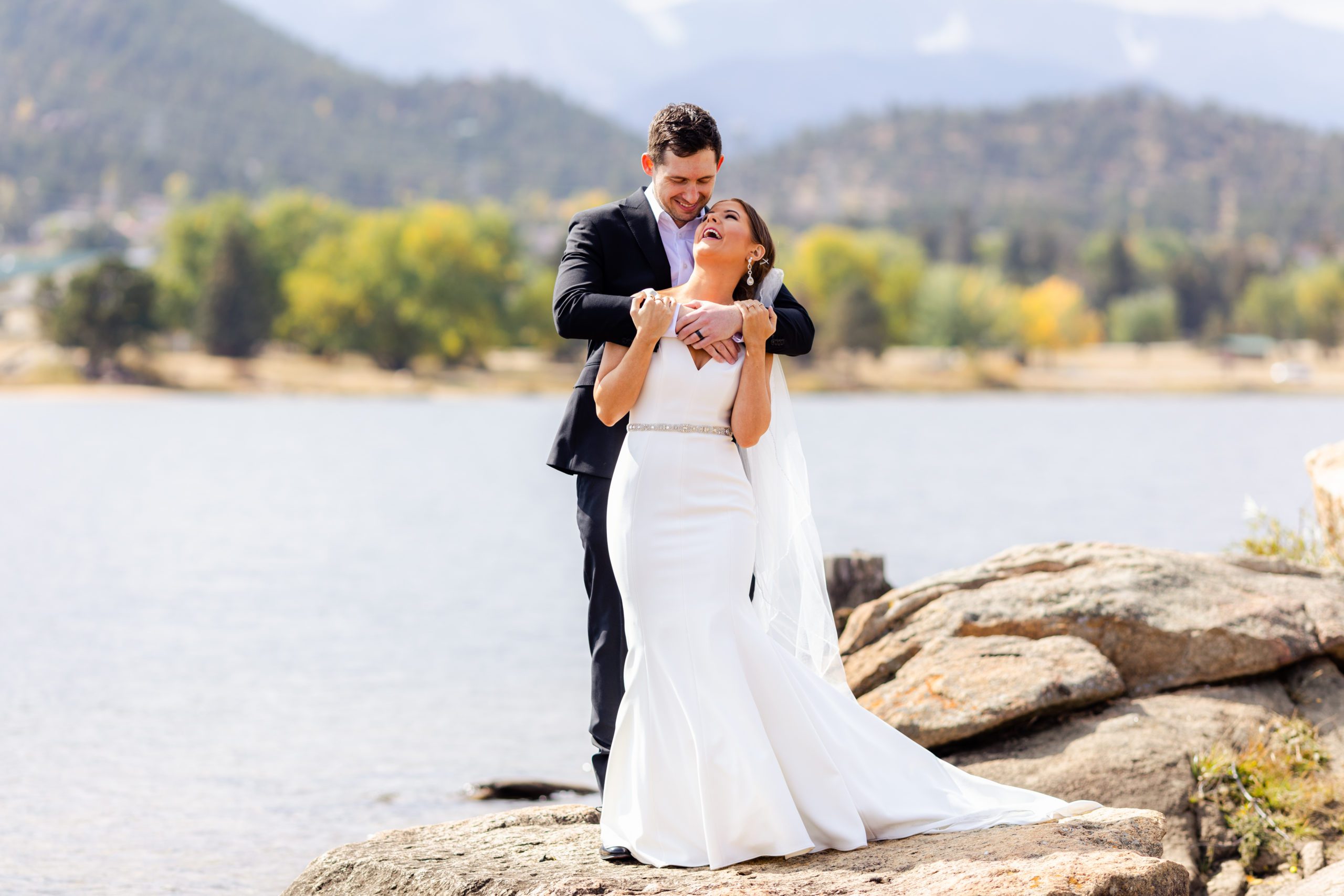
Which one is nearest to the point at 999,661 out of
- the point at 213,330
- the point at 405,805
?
the point at 405,805

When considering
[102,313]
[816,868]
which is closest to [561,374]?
[102,313]

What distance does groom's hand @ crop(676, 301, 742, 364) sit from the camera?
4945mm

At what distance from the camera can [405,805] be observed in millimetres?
10383

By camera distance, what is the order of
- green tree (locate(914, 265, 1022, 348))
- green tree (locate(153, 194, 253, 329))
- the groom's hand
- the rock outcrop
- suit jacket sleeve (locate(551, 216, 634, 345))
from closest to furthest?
1. the groom's hand
2. suit jacket sleeve (locate(551, 216, 634, 345))
3. the rock outcrop
4. green tree (locate(153, 194, 253, 329))
5. green tree (locate(914, 265, 1022, 348))

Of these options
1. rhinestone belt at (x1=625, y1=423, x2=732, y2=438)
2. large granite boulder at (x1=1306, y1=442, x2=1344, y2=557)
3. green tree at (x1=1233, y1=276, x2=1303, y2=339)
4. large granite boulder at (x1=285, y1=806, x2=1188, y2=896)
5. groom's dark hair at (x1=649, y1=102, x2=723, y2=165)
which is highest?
green tree at (x1=1233, y1=276, x2=1303, y2=339)

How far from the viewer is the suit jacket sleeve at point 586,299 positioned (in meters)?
5.06

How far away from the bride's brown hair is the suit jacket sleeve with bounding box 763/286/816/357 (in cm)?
13

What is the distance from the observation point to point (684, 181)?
17.3 ft

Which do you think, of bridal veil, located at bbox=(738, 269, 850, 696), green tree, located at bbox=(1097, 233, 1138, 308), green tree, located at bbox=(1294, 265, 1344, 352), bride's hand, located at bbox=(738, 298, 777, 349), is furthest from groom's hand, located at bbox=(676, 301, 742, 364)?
green tree, located at bbox=(1097, 233, 1138, 308)

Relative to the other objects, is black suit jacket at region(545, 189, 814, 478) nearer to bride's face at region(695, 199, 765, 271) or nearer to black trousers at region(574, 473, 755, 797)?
black trousers at region(574, 473, 755, 797)

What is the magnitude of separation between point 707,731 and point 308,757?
7812 mm

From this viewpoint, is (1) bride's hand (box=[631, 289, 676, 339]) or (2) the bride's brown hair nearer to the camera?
(1) bride's hand (box=[631, 289, 676, 339])

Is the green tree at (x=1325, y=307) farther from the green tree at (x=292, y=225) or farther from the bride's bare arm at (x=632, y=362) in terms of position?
the bride's bare arm at (x=632, y=362)

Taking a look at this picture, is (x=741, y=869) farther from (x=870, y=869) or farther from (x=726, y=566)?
(x=726, y=566)
